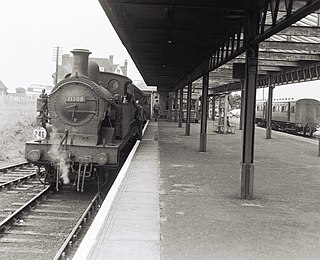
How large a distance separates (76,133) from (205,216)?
501 cm

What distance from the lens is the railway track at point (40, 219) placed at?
22.8ft

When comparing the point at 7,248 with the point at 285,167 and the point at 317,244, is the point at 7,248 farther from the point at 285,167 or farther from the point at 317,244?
the point at 285,167

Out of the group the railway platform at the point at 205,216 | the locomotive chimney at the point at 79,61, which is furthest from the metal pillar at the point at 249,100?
the locomotive chimney at the point at 79,61

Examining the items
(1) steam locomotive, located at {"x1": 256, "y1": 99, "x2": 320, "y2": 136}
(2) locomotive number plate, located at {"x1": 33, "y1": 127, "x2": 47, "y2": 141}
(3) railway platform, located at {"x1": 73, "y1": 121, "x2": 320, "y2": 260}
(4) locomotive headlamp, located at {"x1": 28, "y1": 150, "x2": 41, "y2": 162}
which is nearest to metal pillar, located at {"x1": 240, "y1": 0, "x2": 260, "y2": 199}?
(3) railway platform, located at {"x1": 73, "y1": 121, "x2": 320, "y2": 260}

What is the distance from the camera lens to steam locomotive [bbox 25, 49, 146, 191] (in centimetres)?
1040

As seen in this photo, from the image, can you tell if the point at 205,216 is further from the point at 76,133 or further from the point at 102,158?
the point at 76,133

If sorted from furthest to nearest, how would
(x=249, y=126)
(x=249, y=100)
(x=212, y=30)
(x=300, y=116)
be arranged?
(x=300, y=116) → (x=212, y=30) → (x=249, y=126) → (x=249, y=100)

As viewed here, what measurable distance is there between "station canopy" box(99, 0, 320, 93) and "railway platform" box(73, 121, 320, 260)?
2.73m

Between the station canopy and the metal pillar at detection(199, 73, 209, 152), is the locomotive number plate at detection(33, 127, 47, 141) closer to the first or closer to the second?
the station canopy

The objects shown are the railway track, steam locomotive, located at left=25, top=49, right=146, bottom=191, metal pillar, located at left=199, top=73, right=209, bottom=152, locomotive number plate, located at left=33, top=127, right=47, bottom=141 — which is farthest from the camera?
metal pillar, located at left=199, top=73, right=209, bottom=152

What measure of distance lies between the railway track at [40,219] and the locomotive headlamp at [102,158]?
953 millimetres

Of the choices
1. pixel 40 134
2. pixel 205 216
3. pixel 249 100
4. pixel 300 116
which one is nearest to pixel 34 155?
pixel 40 134

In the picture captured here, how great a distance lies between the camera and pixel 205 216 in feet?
22.8

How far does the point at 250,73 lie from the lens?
334 inches
